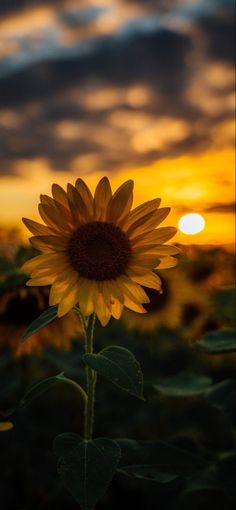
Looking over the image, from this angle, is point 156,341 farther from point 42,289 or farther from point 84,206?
point 84,206

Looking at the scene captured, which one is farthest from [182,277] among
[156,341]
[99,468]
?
[99,468]

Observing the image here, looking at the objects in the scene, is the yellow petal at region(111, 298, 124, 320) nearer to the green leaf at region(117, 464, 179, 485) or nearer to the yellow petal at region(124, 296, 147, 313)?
the yellow petal at region(124, 296, 147, 313)

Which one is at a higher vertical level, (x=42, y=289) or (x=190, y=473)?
(x=42, y=289)

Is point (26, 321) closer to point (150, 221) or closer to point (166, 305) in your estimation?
point (150, 221)

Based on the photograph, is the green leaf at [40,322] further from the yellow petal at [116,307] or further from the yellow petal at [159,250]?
the yellow petal at [159,250]

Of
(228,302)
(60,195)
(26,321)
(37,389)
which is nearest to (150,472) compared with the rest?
(37,389)

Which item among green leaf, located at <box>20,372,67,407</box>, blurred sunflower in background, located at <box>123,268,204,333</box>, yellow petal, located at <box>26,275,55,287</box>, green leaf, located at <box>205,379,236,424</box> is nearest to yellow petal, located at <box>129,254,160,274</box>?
yellow petal, located at <box>26,275,55,287</box>
